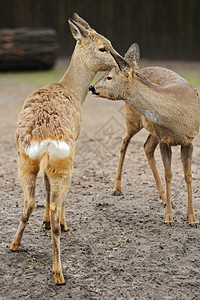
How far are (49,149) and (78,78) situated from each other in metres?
1.57

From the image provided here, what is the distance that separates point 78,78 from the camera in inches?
189

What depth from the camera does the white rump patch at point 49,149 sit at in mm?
3404

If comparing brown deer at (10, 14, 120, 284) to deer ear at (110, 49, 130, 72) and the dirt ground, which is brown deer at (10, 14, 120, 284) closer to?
the dirt ground

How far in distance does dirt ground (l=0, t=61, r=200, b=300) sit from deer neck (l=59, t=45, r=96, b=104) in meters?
1.29

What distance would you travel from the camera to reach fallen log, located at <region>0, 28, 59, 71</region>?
14703 mm

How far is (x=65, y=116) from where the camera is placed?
382cm

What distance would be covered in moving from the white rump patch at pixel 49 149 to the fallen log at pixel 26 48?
466 inches

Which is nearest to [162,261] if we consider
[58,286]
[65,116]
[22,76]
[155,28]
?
[58,286]

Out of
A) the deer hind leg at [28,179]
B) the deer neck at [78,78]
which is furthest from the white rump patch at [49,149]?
the deer neck at [78,78]

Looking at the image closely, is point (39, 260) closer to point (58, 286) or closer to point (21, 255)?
point (21, 255)

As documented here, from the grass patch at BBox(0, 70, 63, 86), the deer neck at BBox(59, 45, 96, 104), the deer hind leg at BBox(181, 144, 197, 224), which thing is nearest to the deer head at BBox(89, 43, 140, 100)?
the deer neck at BBox(59, 45, 96, 104)

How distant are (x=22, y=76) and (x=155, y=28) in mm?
5248

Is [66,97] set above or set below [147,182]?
above

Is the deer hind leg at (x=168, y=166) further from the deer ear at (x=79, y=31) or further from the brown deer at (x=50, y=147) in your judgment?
the deer ear at (x=79, y=31)
